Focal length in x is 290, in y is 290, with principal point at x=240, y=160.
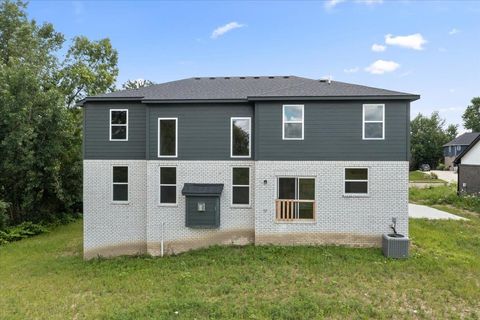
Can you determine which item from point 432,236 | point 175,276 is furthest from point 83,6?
point 432,236

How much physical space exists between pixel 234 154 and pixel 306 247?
4039 millimetres

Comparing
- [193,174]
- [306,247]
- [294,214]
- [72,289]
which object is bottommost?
[72,289]

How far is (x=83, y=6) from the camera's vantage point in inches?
629

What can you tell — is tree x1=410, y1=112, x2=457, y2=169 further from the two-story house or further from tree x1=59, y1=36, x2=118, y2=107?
tree x1=59, y1=36, x2=118, y2=107

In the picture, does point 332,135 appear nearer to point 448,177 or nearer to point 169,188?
point 169,188

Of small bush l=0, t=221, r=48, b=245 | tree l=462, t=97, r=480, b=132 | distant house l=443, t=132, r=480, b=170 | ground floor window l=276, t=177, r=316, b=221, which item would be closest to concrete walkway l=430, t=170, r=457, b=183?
distant house l=443, t=132, r=480, b=170

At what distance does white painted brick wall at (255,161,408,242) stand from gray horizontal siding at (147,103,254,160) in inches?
56.9

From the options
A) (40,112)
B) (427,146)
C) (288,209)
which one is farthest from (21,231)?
(427,146)

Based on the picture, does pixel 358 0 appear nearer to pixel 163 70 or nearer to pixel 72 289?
pixel 163 70

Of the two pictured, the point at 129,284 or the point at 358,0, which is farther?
the point at 358,0

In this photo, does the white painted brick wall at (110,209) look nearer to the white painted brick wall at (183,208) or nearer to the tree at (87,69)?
the white painted brick wall at (183,208)

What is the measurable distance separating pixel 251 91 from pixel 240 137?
185cm

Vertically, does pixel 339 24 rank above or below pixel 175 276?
above

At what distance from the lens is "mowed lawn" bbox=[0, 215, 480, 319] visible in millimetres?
6516
